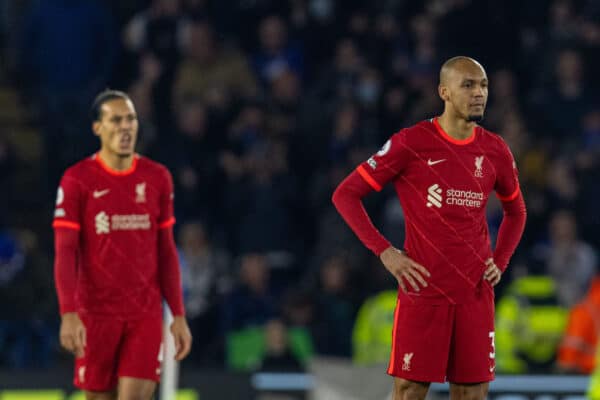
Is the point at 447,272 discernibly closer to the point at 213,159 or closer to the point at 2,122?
the point at 213,159

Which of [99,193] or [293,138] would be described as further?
[293,138]

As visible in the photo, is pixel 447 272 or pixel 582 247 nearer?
pixel 447 272

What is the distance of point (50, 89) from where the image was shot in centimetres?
1548

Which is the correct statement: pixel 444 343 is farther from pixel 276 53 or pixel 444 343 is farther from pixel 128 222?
pixel 276 53

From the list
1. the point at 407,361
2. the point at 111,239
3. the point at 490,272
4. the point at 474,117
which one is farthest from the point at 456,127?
the point at 111,239

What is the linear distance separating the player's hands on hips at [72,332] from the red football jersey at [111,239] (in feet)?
1.17

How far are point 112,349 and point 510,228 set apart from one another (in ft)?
7.59

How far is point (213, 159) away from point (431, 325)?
7.36 metres

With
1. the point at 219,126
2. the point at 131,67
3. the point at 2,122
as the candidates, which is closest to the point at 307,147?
the point at 219,126

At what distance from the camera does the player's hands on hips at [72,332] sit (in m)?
8.09

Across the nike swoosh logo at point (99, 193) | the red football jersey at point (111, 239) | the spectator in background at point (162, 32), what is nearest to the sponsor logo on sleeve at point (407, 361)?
the red football jersey at point (111, 239)

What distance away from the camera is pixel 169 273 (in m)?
8.63

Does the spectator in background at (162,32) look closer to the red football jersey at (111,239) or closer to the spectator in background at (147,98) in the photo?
the spectator in background at (147,98)

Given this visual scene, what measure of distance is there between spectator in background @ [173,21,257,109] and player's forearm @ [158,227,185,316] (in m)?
6.63
